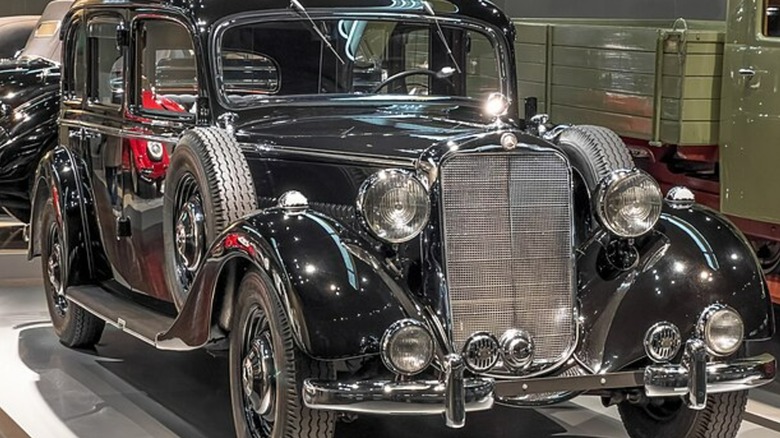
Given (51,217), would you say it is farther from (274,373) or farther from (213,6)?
(274,373)

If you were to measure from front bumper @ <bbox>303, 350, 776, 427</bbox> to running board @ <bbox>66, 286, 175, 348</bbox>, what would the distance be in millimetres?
1177

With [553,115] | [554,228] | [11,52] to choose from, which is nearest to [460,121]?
[554,228]

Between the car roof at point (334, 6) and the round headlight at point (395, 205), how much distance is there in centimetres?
128

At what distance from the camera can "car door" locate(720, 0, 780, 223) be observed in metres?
6.17

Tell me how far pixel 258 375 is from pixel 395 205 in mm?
647

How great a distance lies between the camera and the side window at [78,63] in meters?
5.86

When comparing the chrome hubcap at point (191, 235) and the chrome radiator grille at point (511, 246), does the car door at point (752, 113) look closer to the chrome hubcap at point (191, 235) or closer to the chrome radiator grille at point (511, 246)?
the chrome radiator grille at point (511, 246)

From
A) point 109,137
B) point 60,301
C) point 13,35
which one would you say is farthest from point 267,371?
point 13,35

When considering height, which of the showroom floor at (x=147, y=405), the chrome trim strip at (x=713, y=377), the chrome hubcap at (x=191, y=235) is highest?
the chrome hubcap at (x=191, y=235)

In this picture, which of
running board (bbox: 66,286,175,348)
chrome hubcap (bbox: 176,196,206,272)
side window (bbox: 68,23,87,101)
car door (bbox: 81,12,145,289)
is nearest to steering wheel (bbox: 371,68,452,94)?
chrome hubcap (bbox: 176,196,206,272)

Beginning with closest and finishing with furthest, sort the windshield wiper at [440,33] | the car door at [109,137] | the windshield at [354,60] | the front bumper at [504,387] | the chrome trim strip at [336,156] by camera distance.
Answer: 1. the front bumper at [504,387]
2. the chrome trim strip at [336,156]
3. the windshield at [354,60]
4. the windshield wiper at [440,33]
5. the car door at [109,137]

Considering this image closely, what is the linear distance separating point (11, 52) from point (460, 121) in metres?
6.76

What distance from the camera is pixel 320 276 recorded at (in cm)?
373

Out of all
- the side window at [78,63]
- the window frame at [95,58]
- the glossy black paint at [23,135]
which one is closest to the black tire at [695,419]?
the window frame at [95,58]
